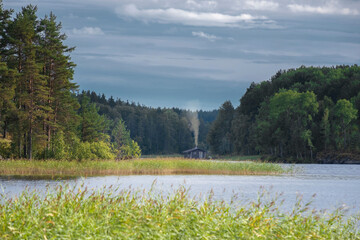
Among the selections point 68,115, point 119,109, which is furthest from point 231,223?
point 119,109

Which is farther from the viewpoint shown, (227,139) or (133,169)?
(227,139)

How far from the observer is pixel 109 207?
13.4 meters

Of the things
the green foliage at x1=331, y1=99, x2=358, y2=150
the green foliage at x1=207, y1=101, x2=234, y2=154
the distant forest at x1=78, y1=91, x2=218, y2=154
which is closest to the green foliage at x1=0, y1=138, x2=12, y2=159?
the green foliage at x1=331, y1=99, x2=358, y2=150

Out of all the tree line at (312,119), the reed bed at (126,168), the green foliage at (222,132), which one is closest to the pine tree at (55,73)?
the reed bed at (126,168)

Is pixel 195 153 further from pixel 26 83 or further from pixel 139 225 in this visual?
pixel 139 225

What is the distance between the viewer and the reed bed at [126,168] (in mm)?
43219

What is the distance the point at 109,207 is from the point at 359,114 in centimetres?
10181

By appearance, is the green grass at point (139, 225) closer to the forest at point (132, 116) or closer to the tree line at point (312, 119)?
the forest at point (132, 116)

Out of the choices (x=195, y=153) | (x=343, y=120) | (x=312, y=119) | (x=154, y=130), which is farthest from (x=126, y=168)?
(x=154, y=130)

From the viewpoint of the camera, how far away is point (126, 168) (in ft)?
156

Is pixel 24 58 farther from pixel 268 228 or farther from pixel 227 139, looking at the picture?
pixel 227 139

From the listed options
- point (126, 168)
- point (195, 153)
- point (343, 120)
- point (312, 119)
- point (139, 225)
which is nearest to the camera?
point (139, 225)

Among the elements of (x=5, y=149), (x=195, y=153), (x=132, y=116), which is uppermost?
(x=132, y=116)

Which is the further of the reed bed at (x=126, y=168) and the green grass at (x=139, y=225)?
the reed bed at (x=126, y=168)
